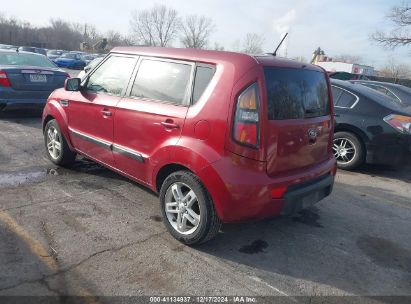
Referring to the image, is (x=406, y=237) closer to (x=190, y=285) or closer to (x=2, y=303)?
(x=190, y=285)

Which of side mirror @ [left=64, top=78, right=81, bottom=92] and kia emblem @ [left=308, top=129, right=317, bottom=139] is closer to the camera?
kia emblem @ [left=308, top=129, right=317, bottom=139]

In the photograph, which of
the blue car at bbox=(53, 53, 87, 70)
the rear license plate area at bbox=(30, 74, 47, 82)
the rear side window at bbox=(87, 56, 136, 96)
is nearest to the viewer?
the rear side window at bbox=(87, 56, 136, 96)

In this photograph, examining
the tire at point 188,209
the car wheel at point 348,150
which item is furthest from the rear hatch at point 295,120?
the car wheel at point 348,150

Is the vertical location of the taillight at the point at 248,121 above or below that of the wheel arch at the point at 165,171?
above

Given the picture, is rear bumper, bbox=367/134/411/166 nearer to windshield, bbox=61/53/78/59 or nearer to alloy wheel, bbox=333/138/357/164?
alloy wheel, bbox=333/138/357/164

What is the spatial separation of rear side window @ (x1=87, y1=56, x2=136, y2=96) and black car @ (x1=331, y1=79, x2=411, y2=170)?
12.9 ft

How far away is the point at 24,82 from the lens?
7.90 m

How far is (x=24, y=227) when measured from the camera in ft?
11.6

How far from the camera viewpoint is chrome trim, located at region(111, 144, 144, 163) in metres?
3.84

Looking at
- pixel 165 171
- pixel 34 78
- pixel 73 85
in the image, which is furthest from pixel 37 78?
pixel 165 171

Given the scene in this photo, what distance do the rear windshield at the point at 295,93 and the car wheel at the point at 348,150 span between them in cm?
269

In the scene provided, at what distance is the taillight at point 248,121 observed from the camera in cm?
302

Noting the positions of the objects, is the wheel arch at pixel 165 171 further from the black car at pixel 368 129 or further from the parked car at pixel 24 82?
the parked car at pixel 24 82

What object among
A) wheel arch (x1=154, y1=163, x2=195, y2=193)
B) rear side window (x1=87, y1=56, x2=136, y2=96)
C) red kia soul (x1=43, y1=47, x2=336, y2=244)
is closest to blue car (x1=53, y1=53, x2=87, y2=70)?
rear side window (x1=87, y1=56, x2=136, y2=96)
